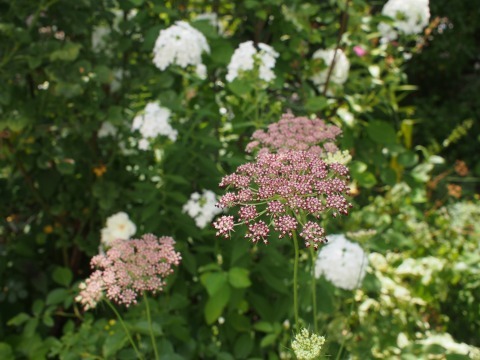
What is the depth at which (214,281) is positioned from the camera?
7.03ft

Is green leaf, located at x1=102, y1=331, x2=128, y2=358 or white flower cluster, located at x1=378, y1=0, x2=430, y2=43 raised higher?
white flower cluster, located at x1=378, y1=0, x2=430, y2=43

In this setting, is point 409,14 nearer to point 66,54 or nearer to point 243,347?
point 66,54

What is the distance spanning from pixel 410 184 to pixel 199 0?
1.51 m

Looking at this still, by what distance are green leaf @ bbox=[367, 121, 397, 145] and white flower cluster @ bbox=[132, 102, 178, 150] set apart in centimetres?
101

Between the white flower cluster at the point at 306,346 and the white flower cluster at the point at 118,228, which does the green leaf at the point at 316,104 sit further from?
the white flower cluster at the point at 306,346

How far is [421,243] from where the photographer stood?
11.1ft

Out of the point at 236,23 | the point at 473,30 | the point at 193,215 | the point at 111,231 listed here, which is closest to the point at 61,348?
the point at 111,231

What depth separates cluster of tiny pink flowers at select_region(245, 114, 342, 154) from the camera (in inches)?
59.8

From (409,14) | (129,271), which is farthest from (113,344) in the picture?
(409,14)

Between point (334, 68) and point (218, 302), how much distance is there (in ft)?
4.10

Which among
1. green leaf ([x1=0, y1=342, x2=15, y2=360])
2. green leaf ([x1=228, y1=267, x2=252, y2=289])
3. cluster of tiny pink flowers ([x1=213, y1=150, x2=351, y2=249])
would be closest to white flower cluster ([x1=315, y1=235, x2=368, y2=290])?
green leaf ([x1=228, y1=267, x2=252, y2=289])

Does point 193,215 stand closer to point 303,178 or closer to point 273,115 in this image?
point 273,115

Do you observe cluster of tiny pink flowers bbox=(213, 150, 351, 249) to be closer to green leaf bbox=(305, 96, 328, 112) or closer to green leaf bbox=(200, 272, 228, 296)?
green leaf bbox=(200, 272, 228, 296)

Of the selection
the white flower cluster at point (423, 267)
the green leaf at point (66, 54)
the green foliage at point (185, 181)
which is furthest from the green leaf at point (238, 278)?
the white flower cluster at point (423, 267)
